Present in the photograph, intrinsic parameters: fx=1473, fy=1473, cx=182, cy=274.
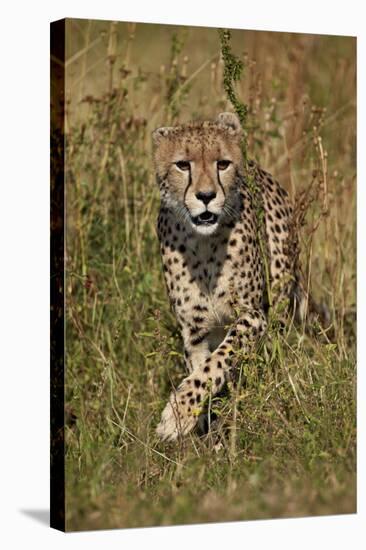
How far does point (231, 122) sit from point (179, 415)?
3.89ft

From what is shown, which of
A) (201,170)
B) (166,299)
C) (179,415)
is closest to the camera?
(179,415)

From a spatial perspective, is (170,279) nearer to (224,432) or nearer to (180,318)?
(180,318)

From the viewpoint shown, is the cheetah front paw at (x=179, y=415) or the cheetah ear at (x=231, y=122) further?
the cheetah ear at (x=231, y=122)

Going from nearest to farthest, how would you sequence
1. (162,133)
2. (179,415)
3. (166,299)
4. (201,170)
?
(179,415)
(201,170)
(162,133)
(166,299)

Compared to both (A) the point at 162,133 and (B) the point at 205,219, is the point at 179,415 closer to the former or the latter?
(B) the point at 205,219

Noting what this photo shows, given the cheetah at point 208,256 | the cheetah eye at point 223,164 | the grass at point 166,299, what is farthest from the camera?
the cheetah eye at point 223,164

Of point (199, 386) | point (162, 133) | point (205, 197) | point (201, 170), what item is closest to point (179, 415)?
point (199, 386)

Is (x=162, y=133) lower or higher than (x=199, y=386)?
higher

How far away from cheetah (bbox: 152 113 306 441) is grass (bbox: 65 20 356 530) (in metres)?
0.12

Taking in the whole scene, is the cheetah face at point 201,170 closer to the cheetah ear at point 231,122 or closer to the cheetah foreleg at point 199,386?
the cheetah ear at point 231,122

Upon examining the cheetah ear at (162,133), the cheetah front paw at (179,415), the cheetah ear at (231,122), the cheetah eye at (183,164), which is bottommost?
the cheetah front paw at (179,415)

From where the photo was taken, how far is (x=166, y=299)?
6.30 metres

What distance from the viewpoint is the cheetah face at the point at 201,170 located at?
5.55 meters

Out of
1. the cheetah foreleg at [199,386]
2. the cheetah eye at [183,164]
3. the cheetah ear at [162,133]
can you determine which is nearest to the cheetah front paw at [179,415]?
the cheetah foreleg at [199,386]
